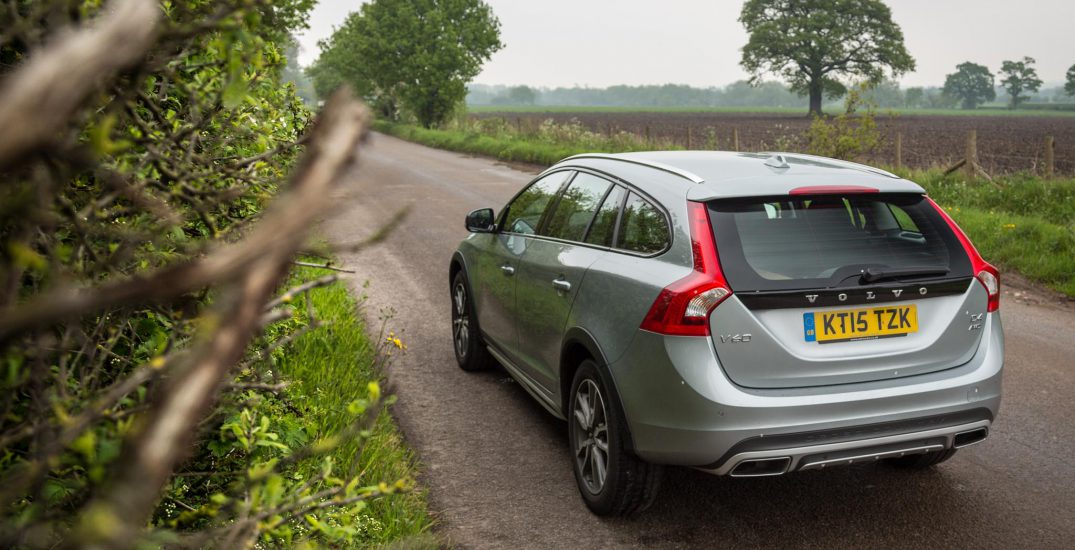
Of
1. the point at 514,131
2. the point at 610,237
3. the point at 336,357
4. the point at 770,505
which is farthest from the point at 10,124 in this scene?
the point at 514,131

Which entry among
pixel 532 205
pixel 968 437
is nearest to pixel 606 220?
pixel 532 205

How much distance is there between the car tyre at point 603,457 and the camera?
4.04 meters

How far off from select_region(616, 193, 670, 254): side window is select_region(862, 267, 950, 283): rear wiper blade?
0.87 m

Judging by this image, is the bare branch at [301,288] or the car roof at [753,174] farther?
the car roof at [753,174]

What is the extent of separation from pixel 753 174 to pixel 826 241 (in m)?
0.48

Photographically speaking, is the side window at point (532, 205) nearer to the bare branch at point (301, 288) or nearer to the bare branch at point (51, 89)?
the bare branch at point (301, 288)

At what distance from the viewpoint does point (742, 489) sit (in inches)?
180

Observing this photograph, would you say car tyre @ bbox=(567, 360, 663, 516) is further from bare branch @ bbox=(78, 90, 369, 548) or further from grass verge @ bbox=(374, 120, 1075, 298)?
grass verge @ bbox=(374, 120, 1075, 298)

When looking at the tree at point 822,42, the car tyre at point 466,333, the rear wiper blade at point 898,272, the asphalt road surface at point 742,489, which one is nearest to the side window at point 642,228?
the rear wiper blade at point 898,272

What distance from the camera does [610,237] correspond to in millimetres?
4477

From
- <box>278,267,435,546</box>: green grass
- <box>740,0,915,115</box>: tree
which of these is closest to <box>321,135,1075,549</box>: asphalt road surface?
<box>278,267,435,546</box>: green grass

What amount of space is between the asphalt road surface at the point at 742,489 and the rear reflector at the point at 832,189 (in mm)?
1523

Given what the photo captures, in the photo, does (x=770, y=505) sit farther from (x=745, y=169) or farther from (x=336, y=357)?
(x=336, y=357)

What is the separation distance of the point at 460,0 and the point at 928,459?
151 feet
